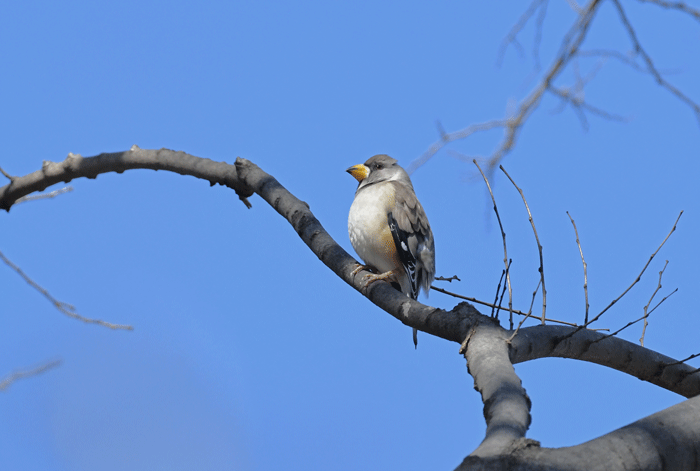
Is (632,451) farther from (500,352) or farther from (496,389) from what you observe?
(500,352)

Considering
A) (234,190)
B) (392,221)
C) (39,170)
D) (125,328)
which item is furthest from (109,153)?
(392,221)

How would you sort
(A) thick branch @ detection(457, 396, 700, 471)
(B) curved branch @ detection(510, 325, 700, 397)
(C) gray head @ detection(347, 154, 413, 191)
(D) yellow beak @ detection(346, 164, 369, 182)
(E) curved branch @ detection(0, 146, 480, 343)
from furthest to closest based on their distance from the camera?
(D) yellow beak @ detection(346, 164, 369, 182) < (C) gray head @ detection(347, 154, 413, 191) < (E) curved branch @ detection(0, 146, 480, 343) < (B) curved branch @ detection(510, 325, 700, 397) < (A) thick branch @ detection(457, 396, 700, 471)

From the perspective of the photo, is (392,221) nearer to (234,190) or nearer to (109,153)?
(234,190)

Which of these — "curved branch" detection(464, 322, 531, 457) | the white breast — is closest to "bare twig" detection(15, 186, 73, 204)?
the white breast

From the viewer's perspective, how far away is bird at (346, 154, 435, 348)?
3980 millimetres

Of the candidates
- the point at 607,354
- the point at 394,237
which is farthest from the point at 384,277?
the point at 607,354

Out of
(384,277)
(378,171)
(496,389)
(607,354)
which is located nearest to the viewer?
(496,389)

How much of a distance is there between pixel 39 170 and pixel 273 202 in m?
1.83

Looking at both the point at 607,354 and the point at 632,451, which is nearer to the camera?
the point at 632,451

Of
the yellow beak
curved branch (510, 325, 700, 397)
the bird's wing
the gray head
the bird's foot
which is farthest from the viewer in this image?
the yellow beak

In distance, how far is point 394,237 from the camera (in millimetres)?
3965

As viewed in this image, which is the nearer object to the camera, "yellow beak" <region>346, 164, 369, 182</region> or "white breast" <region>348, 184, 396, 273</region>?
"white breast" <region>348, 184, 396, 273</region>

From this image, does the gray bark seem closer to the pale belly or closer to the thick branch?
the thick branch

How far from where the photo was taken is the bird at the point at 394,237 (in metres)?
3.98
